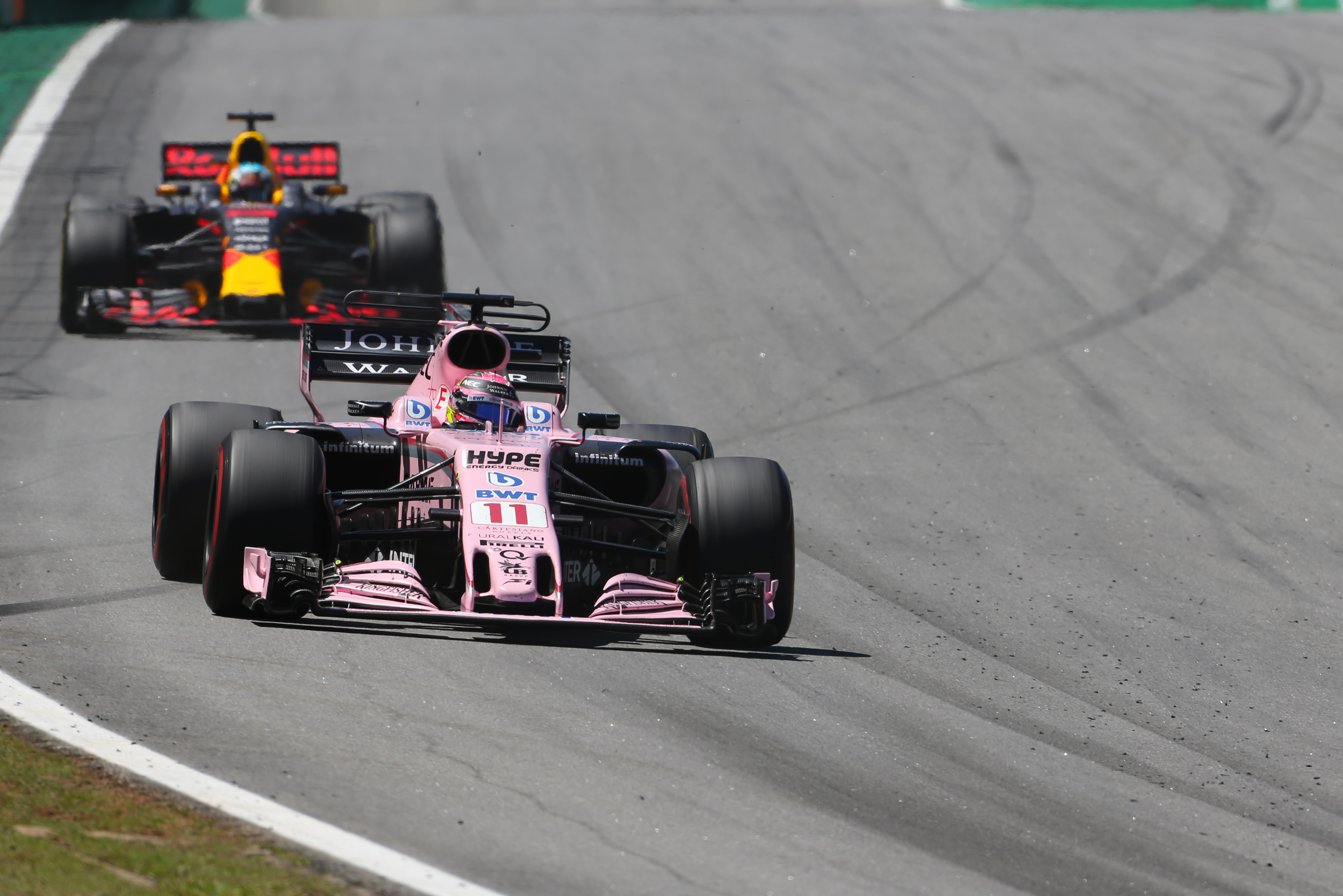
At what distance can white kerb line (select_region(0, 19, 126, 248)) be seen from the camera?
22.8 meters

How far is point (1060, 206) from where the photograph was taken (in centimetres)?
2231

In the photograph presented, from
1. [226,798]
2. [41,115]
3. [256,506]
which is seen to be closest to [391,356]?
[256,506]

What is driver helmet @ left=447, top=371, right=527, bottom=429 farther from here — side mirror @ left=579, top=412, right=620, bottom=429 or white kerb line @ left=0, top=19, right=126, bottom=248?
white kerb line @ left=0, top=19, right=126, bottom=248

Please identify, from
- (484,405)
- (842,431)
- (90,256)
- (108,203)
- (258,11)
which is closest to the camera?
(484,405)

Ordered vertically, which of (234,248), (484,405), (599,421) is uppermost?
(484,405)

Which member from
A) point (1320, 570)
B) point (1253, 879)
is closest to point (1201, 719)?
point (1253, 879)

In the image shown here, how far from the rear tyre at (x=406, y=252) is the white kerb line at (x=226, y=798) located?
1070 centimetres

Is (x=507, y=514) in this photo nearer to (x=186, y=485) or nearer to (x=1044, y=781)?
(x=186, y=485)

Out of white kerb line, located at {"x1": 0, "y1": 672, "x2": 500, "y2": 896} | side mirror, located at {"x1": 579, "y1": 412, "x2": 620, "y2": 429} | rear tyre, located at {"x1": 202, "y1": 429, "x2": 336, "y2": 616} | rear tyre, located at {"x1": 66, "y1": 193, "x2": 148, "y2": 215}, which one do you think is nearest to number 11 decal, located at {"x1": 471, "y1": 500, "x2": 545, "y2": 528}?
rear tyre, located at {"x1": 202, "y1": 429, "x2": 336, "y2": 616}

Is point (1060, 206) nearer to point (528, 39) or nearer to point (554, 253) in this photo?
point (554, 253)

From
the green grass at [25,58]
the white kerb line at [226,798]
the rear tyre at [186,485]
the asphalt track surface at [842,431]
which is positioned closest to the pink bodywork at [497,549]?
the asphalt track surface at [842,431]

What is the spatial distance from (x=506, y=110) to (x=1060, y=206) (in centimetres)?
885

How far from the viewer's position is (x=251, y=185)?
18.1 meters

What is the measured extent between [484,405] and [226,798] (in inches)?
168
